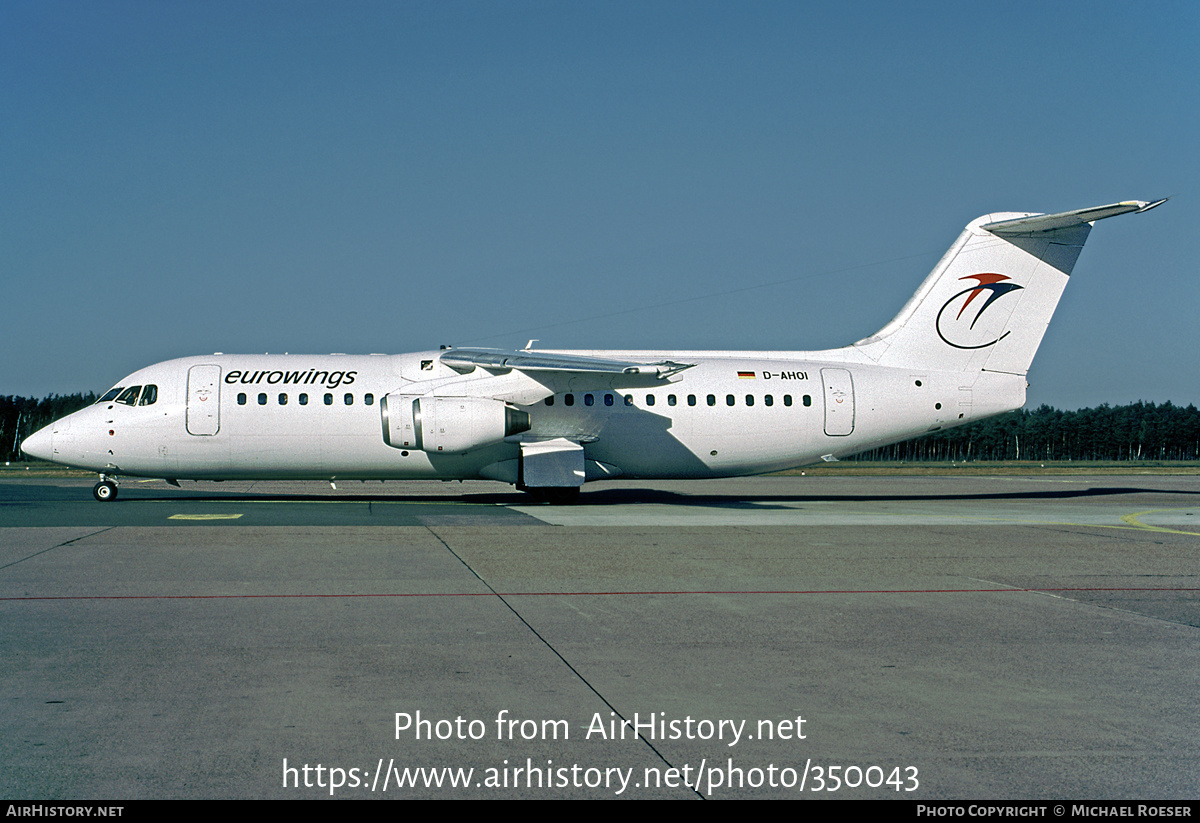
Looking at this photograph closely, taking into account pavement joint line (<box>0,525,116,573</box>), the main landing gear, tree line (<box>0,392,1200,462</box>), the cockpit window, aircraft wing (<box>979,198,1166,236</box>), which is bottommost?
tree line (<box>0,392,1200,462</box>)

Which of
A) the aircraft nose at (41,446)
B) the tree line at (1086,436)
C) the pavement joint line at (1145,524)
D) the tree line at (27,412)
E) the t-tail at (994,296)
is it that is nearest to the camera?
the pavement joint line at (1145,524)

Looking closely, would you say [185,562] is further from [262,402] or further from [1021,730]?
[262,402]

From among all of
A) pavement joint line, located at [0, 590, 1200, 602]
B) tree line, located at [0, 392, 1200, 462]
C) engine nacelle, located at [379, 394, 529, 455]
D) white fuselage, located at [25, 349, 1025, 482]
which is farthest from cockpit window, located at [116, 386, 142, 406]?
tree line, located at [0, 392, 1200, 462]

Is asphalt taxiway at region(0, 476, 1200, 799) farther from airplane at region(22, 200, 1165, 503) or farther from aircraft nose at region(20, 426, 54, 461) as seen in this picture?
aircraft nose at region(20, 426, 54, 461)

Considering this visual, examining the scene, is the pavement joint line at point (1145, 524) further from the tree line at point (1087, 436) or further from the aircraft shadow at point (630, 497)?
the tree line at point (1087, 436)

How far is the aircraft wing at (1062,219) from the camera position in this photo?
22734mm

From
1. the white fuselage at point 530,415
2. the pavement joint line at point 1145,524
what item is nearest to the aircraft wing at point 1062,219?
the white fuselage at point 530,415

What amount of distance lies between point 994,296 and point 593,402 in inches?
434

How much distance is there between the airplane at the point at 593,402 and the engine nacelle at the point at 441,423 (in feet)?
0.12

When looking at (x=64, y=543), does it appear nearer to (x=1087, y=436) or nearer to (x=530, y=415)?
(x=530, y=415)

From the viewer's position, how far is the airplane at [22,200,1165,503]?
23.6 m

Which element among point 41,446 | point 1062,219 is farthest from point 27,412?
point 1062,219

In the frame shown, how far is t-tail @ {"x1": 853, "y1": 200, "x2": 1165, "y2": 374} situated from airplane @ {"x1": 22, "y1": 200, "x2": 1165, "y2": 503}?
0.12 feet

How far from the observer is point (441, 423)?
22828 mm
